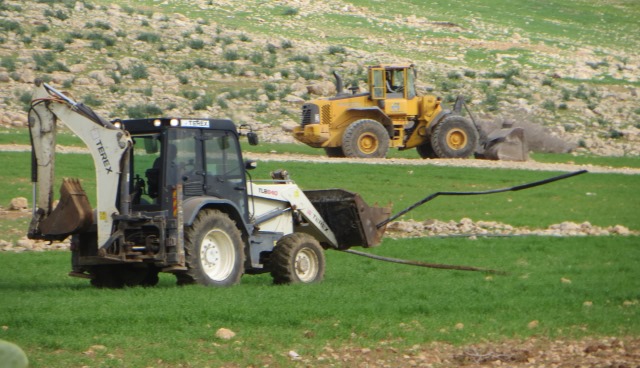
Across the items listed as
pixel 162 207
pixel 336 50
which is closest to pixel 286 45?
pixel 336 50

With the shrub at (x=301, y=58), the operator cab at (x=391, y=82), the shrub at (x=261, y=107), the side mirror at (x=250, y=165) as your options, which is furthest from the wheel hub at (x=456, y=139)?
the side mirror at (x=250, y=165)

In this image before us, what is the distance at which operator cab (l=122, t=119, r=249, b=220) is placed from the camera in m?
15.6

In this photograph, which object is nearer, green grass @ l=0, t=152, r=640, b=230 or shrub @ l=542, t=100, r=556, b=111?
green grass @ l=0, t=152, r=640, b=230

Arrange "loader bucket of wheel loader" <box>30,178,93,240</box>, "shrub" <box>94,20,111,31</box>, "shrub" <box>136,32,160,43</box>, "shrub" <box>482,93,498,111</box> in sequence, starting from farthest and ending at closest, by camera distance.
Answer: "shrub" <box>94,20,111,31</box>
"shrub" <box>136,32,160,43</box>
"shrub" <box>482,93,498,111</box>
"loader bucket of wheel loader" <box>30,178,93,240</box>

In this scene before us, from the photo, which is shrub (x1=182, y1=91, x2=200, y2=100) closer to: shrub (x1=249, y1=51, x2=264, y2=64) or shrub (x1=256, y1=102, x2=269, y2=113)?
shrub (x1=256, y1=102, x2=269, y2=113)

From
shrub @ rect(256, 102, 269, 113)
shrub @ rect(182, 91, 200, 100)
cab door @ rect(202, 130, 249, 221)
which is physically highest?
shrub @ rect(182, 91, 200, 100)

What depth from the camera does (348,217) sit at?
17.9 metres

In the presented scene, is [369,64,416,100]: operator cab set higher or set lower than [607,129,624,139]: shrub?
higher

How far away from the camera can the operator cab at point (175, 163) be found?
15562mm

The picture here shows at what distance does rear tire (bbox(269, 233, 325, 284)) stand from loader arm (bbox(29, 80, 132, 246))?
8.28 ft

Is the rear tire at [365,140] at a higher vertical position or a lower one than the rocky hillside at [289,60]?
lower

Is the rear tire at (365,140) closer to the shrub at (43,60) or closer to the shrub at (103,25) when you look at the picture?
the shrub at (43,60)

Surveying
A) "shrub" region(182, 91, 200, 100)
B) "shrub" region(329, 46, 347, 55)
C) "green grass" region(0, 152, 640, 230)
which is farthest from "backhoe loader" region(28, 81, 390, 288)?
"shrub" region(329, 46, 347, 55)

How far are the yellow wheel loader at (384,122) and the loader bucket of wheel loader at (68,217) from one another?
2343cm
